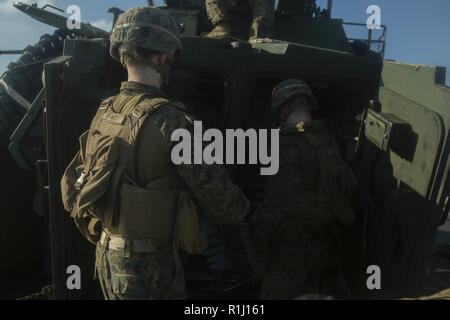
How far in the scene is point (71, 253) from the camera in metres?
2.93

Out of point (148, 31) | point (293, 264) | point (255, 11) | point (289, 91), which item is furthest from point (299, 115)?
point (255, 11)

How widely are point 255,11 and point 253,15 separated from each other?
0.04m

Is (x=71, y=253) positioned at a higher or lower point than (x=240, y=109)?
lower

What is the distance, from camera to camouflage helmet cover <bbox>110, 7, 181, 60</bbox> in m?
2.13

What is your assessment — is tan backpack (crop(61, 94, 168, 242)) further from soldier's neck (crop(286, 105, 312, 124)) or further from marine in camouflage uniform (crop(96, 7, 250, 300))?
soldier's neck (crop(286, 105, 312, 124))

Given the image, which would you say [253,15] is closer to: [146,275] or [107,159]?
[107,159]

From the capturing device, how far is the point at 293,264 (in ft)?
9.53

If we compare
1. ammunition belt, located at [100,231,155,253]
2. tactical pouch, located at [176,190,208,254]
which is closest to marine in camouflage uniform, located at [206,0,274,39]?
tactical pouch, located at [176,190,208,254]

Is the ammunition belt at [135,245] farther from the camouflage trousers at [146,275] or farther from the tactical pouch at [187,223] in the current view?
the tactical pouch at [187,223]
